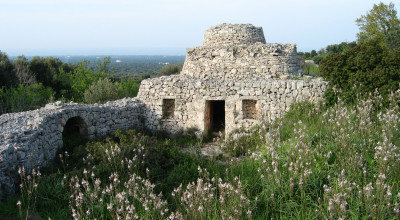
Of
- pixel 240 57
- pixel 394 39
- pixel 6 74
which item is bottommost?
pixel 6 74

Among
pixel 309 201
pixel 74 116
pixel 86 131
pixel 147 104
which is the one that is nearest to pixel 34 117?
pixel 74 116

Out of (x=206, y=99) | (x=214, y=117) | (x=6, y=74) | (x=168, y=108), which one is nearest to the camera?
(x=206, y=99)

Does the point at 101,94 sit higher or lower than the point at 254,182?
higher

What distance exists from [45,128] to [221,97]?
5467 millimetres

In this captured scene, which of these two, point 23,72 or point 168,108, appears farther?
point 23,72

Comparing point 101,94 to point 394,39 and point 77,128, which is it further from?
point 394,39

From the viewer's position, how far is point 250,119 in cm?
1101

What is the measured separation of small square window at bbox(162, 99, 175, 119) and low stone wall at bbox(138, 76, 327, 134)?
0.64 ft

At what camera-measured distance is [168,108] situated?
40.4 ft

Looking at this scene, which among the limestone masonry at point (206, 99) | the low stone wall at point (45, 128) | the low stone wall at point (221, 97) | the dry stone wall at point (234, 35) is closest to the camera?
the low stone wall at point (45, 128)

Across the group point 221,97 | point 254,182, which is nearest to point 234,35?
point 221,97

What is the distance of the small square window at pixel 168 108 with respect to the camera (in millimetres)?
12170

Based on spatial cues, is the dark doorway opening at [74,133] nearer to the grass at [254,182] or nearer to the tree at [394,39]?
the grass at [254,182]

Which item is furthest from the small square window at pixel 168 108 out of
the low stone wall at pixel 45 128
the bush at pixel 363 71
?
the bush at pixel 363 71
